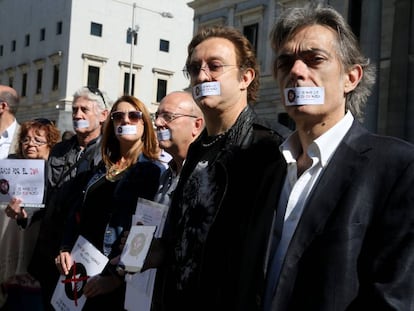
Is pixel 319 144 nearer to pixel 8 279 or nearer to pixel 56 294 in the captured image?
pixel 56 294

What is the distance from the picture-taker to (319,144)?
6.00 feet

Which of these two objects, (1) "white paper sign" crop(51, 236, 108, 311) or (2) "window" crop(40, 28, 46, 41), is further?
(2) "window" crop(40, 28, 46, 41)

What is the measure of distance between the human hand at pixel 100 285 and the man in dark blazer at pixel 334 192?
1615 millimetres

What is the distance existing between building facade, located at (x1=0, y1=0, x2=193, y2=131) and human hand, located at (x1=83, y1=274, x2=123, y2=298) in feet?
121

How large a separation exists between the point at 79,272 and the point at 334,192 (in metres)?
2.11

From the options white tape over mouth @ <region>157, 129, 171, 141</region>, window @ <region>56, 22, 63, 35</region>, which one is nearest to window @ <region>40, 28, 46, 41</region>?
window @ <region>56, 22, 63, 35</region>

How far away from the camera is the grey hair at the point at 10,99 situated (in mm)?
5039

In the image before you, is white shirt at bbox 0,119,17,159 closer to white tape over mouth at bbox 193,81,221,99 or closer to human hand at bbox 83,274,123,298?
human hand at bbox 83,274,123,298

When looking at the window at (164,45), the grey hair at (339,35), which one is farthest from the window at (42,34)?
the grey hair at (339,35)

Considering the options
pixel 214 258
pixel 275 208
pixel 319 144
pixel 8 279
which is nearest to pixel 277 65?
pixel 319 144

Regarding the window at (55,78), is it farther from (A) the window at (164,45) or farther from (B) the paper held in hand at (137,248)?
(B) the paper held in hand at (137,248)

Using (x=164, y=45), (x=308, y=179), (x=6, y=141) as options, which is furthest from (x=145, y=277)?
(x=164, y=45)

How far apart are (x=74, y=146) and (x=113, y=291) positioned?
1670 millimetres

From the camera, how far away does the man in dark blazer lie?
157 centimetres
